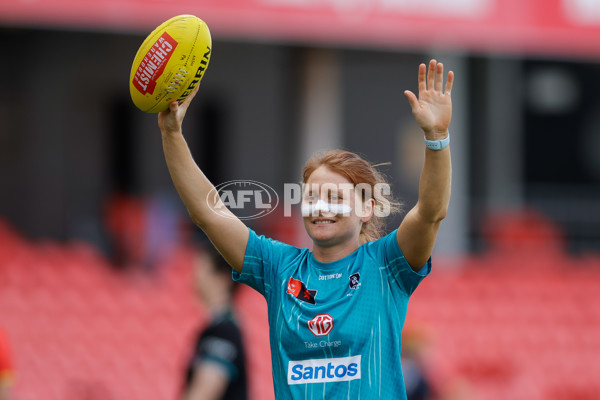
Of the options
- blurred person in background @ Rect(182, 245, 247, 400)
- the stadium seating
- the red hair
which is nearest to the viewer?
the red hair

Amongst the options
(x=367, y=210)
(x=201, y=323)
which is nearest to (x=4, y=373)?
(x=367, y=210)

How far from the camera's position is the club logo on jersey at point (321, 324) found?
2.37 metres

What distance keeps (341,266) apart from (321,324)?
20cm

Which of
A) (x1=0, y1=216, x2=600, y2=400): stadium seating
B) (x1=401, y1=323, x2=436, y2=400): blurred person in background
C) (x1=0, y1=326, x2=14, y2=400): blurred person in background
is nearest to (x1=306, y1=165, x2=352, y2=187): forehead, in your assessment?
(x1=0, y1=326, x2=14, y2=400): blurred person in background

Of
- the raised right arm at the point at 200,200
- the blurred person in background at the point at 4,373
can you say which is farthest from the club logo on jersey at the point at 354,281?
the blurred person in background at the point at 4,373

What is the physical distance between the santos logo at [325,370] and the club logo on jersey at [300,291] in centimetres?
18

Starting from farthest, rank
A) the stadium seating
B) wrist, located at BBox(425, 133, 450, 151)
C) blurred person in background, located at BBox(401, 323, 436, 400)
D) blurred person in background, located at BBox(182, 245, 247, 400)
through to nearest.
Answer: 1. the stadium seating
2. blurred person in background, located at BBox(401, 323, 436, 400)
3. blurred person in background, located at BBox(182, 245, 247, 400)
4. wrist, located at BBox(425, 133, 450, 151)

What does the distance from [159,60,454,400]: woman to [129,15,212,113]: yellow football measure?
175 millimetres

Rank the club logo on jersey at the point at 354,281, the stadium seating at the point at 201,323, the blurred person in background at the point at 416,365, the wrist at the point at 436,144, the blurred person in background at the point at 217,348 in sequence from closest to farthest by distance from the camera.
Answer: the wrist at the point at 436,144, the club logo on jersey at the point at 354,281, the blurred person in background at the point at 217,348, the blurred person in background at the point at 416,365, the stadium seating at the point at 201,323

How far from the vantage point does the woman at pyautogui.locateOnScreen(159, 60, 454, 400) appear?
7.61 ft

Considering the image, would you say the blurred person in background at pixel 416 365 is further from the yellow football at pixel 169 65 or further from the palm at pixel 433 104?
the palm at pixel 433 104

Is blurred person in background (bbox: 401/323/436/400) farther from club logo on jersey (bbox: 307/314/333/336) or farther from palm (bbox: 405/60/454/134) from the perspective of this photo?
palm (bbox: 405/60/454/134)

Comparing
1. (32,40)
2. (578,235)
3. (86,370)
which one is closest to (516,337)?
(578,235)

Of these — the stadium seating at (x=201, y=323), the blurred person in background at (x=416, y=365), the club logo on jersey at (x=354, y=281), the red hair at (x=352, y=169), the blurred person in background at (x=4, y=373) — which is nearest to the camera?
the club logo on jersey at (x=354, y=281)
